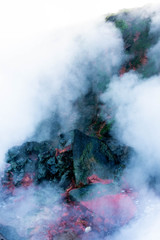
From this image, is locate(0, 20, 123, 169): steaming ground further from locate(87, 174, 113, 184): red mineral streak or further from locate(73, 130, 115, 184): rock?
locate(87, 174, 113, 184): red mineral streak

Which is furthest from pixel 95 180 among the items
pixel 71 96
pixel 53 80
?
pixel 53 80

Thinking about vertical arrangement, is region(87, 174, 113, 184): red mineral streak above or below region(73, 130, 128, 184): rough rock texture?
below

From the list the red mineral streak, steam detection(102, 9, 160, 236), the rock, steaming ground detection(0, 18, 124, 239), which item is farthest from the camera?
steaming ground detection(0, 18, 124, 239)

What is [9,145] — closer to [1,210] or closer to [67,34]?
[1,210]

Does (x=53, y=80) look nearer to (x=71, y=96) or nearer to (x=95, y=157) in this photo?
(x=71, y=96)

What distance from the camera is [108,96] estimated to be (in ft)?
35.3

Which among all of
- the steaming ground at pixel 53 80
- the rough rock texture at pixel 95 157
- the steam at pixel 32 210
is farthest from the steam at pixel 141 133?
the steam at pixel 32 210

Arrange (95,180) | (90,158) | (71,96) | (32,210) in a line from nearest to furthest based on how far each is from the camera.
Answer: (32,210), (95,180), (90,158), (71,96)

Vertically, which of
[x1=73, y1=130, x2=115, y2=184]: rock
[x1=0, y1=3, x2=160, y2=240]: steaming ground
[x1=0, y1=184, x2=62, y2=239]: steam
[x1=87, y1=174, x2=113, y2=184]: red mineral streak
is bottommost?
[x1=0, y1=184, x2=62, y2=239]: steam

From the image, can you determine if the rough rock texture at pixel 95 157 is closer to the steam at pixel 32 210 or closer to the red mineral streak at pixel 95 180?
the red mineral streak at pixel 95 180

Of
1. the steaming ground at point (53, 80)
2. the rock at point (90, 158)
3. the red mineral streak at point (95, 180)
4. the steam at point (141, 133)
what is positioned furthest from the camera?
the steaming ground at point (53, 80)

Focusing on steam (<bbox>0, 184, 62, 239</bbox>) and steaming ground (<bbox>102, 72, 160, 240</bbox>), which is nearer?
steam (<bbox>0, 184, 62, 239</bbox>)

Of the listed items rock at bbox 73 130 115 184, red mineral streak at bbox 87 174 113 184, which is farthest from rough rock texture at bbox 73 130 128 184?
red mineral streak at bbox 87 174 113 184

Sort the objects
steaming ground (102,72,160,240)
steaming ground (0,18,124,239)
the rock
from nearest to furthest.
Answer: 1. steaming ground (102,72,160,240)
2. the rock
3. steaming ground (0,18,124,239)
